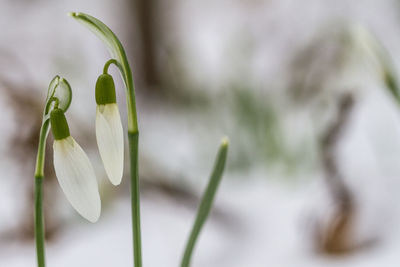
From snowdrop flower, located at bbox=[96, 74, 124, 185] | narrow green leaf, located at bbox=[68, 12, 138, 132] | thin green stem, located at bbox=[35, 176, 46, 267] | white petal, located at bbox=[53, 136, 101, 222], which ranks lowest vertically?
thin green stem, located at bbox=[35, 176, 46, 267]

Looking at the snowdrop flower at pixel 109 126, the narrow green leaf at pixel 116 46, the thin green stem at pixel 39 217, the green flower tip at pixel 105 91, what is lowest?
the thin green stem at pixel 39 217

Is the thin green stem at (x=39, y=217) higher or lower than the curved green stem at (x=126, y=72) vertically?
lower

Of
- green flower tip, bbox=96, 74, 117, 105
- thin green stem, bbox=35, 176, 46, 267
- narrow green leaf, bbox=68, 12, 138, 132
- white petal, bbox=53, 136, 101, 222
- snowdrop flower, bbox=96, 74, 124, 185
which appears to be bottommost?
thin green stem, bbox=35, 176, 46, 267

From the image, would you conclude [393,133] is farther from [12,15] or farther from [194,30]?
[12,15]

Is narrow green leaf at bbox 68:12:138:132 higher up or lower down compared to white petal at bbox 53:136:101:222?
higher up
